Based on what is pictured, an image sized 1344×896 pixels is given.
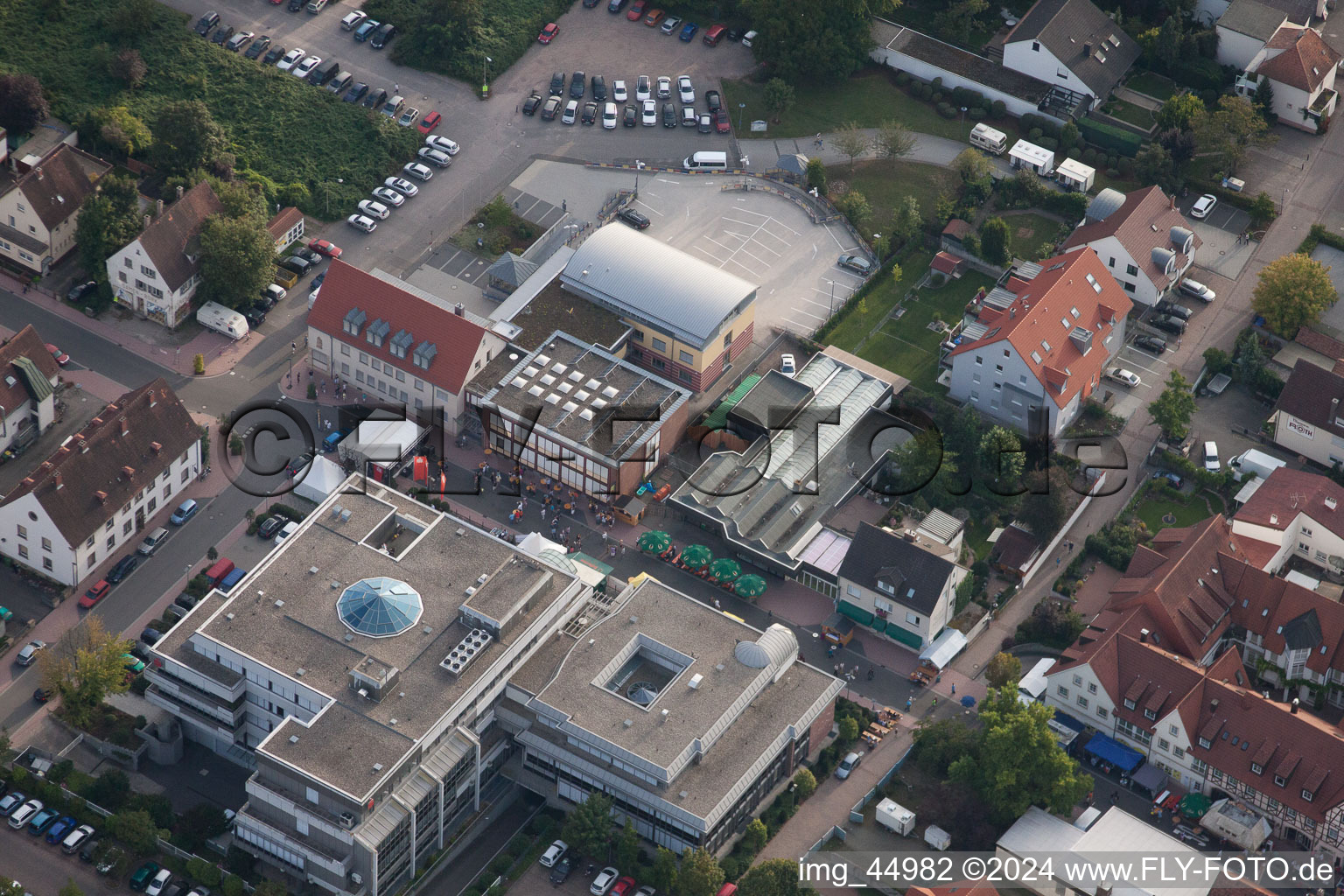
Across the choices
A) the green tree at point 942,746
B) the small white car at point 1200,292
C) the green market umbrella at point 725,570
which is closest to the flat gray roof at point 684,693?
the green tree at point 942,746

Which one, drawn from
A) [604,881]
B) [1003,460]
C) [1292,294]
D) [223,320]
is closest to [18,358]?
[223,320]

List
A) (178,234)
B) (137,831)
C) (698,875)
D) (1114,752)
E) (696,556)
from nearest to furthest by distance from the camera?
(698,875)
(137,831)
(1114,752)
(696,556)
(178,234)

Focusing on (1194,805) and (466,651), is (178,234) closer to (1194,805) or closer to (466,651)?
(466,651)

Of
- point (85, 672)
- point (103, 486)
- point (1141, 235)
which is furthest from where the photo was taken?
point (1141, 235)

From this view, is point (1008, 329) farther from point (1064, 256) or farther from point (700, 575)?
point (700, 575)

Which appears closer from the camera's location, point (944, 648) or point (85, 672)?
point (85, 672)

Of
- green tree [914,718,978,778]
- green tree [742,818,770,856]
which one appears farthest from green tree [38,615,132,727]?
green tree [914,718,978,778]

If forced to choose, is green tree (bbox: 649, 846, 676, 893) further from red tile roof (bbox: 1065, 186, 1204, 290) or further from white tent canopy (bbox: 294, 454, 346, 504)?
red tile roof (bbox: 1065, 186, 1204, 290)
